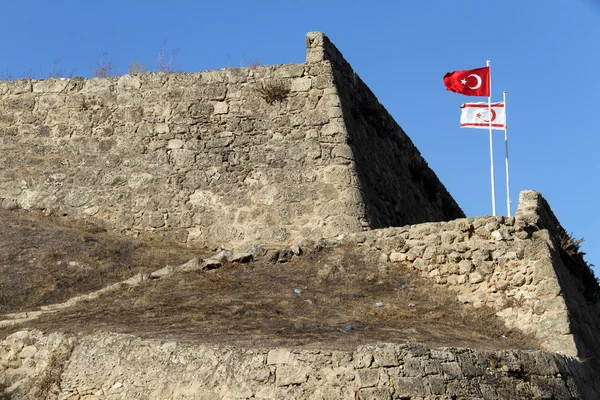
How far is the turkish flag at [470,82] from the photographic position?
16.2m

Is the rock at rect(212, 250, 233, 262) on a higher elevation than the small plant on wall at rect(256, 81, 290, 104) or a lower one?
lower

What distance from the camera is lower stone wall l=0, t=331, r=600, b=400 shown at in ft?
27.3

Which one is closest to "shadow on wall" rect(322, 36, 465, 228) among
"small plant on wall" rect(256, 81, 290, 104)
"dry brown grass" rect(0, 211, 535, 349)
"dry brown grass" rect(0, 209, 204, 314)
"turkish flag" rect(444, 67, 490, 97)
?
"small plant on wall" rect(256, 81, 290, 104)

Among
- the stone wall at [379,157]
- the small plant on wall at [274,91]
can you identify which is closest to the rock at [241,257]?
the stone wall at [379,157]

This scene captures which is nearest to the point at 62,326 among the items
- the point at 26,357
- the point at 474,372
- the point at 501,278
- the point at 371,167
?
the point at 26,357

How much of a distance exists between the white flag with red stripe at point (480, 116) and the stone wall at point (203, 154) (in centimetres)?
174

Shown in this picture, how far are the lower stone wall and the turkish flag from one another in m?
7.36

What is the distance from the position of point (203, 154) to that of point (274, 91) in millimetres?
1540

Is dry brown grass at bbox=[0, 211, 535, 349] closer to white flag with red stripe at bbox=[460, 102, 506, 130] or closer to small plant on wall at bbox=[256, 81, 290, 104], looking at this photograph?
small plant on wall at bbox=[256, 81, 290, 104]

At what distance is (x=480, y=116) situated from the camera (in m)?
16.1

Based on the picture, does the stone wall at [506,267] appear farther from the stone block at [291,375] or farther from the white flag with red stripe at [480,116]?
the stone block at [291,375]

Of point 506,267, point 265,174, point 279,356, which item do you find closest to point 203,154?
point 265,174

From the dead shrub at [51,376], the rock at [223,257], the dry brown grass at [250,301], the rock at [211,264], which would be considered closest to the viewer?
the dead shrub at [51,376]

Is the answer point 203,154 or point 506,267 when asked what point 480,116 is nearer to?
point 203,154
